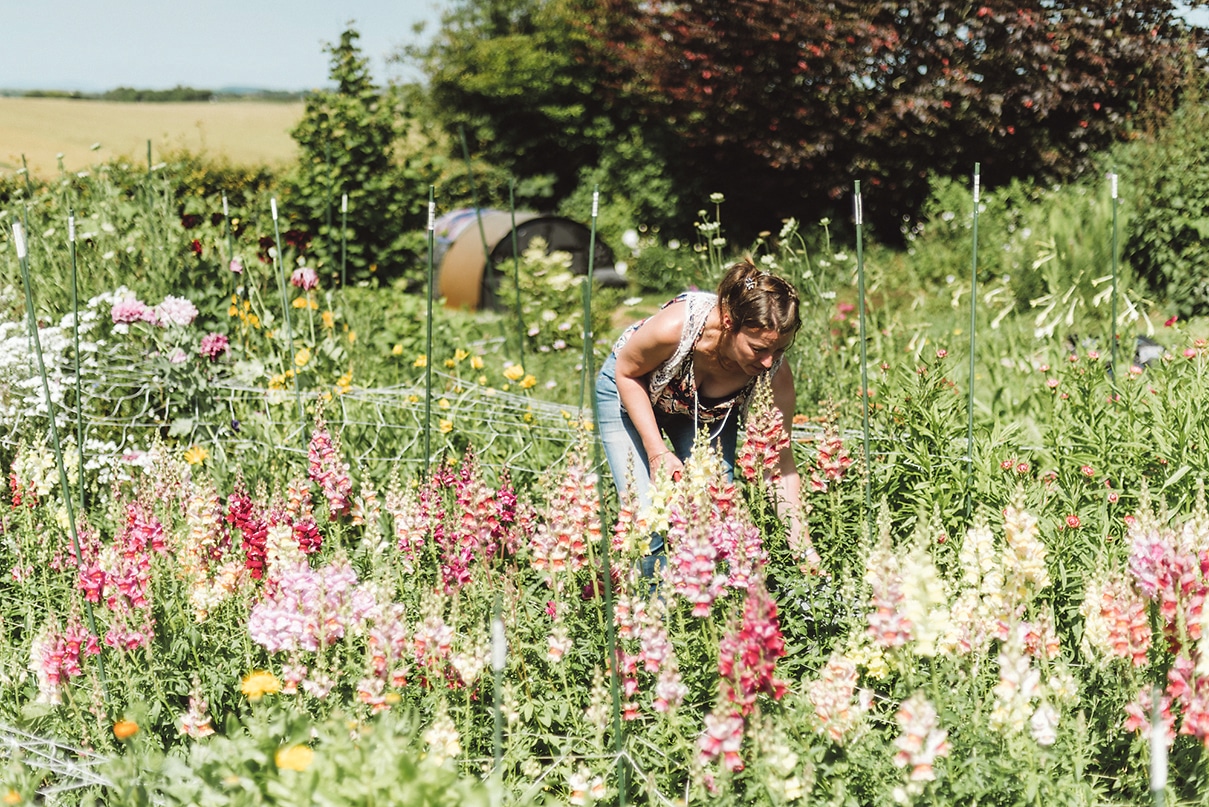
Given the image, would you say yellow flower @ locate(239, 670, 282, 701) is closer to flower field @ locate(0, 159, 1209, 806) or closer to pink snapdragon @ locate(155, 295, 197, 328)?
flower field @ locate(0, 159, 1209, 806)

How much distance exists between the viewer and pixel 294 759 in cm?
168

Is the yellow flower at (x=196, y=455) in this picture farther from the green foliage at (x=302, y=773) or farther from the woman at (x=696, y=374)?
the green foliage at (x=302, y=773)

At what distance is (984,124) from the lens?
10.2 metres

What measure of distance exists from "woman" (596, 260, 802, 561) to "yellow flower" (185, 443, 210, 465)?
1.71 meters

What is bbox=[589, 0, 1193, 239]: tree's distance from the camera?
971cm

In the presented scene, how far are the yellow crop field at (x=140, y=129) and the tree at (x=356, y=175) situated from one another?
6257mm

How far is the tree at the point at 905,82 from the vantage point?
9.71 metres

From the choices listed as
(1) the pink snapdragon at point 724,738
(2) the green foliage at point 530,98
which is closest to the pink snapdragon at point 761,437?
(1) the pink snapdragon at point 724,738

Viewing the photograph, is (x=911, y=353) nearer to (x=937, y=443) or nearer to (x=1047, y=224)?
(x=937, y=443)

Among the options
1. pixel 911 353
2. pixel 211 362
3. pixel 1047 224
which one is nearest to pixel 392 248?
pixel 211 362

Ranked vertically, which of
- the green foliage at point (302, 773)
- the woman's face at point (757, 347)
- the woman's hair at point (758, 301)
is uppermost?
the woman's hair at point (758, 301)

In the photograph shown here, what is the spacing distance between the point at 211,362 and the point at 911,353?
11.1ft

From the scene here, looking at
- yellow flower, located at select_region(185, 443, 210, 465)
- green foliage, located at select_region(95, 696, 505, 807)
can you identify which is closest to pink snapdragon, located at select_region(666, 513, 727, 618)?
green foliage, located at select_region(95, 696, 505, 807)

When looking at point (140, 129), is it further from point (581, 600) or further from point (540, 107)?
point (581, 600)
